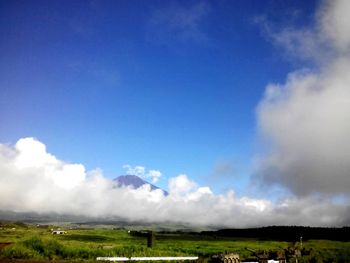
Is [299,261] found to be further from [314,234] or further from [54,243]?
[314,234]

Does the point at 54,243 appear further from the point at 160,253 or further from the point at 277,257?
the point at 277,257

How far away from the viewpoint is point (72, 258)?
A: 22.9m

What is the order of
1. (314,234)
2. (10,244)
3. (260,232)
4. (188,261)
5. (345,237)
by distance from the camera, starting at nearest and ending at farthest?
(10,244), (188,261), (345,237), (314,234), (260,232)

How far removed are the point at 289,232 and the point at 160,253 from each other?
447 feet

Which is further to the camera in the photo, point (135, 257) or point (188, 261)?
point (188, 261)

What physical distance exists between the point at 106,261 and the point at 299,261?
21.4 metres

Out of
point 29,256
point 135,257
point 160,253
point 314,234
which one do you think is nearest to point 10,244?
point 29,256

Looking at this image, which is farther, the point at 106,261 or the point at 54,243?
the point at 54,243

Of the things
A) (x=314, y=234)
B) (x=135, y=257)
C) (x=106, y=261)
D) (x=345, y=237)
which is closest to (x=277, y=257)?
(x=135, y=257)

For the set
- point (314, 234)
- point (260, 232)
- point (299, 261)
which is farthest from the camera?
point (260, 232)

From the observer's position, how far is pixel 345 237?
122062mm

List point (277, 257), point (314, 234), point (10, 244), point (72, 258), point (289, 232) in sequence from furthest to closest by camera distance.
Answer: point (289, 232), point (314, 234), point (277, 257), point (72, 258), point (10, 244)

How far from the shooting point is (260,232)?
164875 mm

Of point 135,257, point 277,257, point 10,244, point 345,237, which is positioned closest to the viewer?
point 10,244
